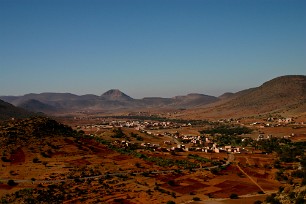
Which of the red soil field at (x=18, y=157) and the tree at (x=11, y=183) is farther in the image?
the red soil field at (x=18, y=157)

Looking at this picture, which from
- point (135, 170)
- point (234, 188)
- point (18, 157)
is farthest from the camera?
point (18, 157)

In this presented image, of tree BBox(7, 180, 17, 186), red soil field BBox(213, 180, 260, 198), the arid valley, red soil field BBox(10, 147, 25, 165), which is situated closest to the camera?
the arid valley

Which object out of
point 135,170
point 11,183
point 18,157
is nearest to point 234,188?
point 135,170

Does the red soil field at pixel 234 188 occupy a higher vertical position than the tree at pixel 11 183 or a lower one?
lower

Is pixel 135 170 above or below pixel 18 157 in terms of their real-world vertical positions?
below

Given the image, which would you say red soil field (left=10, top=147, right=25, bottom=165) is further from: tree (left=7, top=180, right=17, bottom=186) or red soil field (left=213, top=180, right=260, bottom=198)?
red soil field (left=213, top=180, right=260, bottom=198)

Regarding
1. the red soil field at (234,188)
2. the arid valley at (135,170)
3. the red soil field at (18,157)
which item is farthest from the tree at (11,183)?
the red soil field at (234,188)

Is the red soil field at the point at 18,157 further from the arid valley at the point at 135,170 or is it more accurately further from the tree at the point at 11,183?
the tree at the point at 11,183

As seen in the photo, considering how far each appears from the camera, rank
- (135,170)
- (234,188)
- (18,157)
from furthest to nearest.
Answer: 1. (18,157)
2. (135,170)
3. (234,188)

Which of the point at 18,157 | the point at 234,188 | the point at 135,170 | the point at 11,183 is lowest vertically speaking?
the point at 234,188

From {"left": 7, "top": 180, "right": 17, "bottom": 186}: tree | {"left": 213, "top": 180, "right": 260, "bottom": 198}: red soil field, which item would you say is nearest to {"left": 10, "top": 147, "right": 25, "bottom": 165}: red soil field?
{"left": 7, "top": 180, "right": 17, "bottom": 186}: tree

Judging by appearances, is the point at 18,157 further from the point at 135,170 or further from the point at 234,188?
the point at 234,188

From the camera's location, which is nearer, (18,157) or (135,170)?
(135,170)
